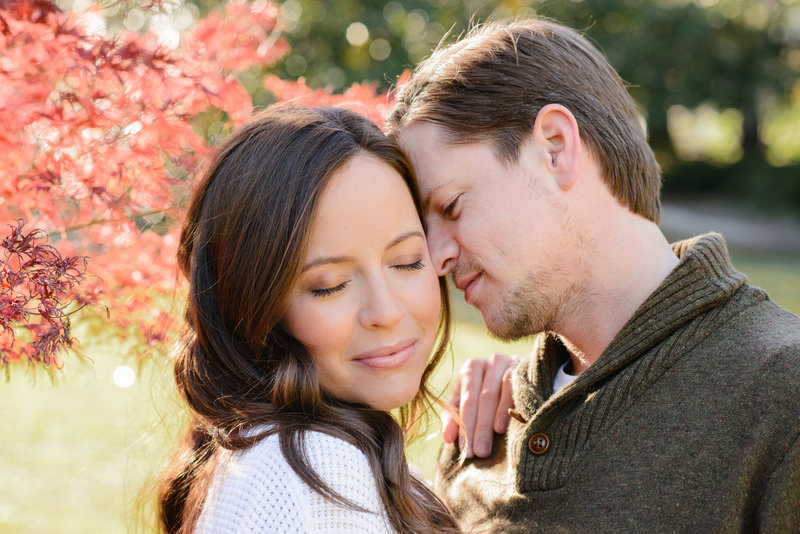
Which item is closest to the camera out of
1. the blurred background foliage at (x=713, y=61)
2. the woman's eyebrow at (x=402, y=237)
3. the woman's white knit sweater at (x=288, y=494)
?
the woman's white knit sweater at (x=288, y=494)

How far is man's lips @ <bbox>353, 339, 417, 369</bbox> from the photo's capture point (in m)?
2.07

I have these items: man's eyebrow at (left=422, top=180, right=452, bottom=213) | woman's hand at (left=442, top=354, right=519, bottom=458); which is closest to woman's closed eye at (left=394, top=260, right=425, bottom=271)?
man's eyebrow at (left=422, top=180, right=452, bottom=213)

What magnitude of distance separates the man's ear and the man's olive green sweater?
0.41 m

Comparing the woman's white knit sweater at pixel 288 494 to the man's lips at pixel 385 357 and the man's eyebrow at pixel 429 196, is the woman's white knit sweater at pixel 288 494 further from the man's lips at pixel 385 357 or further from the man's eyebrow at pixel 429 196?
the man's eyebrow at pixel 429 196

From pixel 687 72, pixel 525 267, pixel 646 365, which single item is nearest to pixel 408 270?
pixel 525 267

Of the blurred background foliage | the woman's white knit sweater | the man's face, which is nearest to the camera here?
the woman's white knit sweater

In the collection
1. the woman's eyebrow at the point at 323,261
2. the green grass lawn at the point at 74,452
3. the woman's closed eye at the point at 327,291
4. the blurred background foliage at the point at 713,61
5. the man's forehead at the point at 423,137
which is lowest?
the green grass lawn at the point at 74,452

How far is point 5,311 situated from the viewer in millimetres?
1679

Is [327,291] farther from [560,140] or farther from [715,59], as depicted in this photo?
[715,59]

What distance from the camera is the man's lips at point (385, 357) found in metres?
2.07

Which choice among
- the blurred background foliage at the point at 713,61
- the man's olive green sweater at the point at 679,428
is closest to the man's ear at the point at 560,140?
the man's olive green sweater at the point at 679,428

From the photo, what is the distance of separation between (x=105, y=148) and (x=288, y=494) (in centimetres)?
128

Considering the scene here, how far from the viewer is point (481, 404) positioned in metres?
2.65

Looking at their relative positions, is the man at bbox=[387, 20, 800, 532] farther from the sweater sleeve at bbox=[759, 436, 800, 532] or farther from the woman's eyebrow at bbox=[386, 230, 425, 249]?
the woman's eyebrow at bbox=[386, 230, 425, 249]
